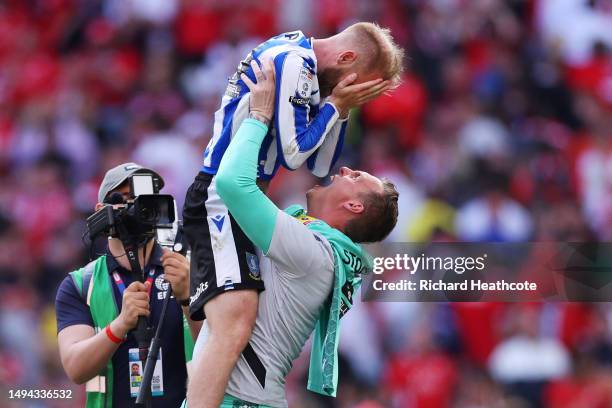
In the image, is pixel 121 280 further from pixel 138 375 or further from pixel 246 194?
pixel 246 194

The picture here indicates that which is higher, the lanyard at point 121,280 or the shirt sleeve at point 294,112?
the shirt sleeve at point 294,112

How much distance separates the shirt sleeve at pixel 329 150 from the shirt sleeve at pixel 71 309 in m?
1.07

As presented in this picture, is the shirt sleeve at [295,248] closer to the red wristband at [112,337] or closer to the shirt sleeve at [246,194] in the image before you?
the shirt sleeve at [246,194]

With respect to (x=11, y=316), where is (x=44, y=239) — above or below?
above

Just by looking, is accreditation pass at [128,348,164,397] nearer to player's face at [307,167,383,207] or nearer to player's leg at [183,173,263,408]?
player's leg at [183,173,263,408]

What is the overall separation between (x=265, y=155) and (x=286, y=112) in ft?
0.78

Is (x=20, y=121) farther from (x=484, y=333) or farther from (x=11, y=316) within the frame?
(x=484, y=333)

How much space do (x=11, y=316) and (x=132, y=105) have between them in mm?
2414

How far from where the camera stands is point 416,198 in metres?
8.91

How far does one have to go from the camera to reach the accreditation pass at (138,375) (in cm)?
478

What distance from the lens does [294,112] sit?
438 centimetres

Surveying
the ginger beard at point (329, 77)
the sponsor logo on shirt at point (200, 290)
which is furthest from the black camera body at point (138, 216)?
the ginger beard at point (329, 77)

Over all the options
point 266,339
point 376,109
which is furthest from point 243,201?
point 376,109

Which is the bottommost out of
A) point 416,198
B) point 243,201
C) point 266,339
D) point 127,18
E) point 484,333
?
point 266,339
